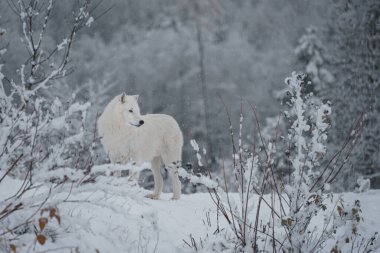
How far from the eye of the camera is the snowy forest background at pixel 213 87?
3336mm

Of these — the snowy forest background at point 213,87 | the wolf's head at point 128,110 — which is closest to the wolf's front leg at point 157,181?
the snowy forest background at point 213,87

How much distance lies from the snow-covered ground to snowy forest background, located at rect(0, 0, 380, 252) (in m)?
0.02

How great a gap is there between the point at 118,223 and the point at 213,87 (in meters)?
27.0

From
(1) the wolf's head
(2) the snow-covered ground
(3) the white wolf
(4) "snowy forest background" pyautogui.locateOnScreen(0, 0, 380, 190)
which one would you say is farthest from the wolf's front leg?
(4) "snowy forest background" pyautogui.locateOnScreen(0, 0, 380, 190)

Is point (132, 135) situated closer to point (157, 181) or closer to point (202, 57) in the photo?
point (157, 181)

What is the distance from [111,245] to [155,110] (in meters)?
24.1

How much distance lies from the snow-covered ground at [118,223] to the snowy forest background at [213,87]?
0.02m

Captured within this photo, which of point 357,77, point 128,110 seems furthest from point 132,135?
point 357,77

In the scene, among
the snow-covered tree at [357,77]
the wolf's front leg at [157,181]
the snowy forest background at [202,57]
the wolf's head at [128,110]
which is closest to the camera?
the wolf's head at [128,110]

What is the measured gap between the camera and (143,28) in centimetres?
3138

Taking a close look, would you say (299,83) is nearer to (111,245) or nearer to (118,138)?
(111,245)

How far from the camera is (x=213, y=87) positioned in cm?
3077

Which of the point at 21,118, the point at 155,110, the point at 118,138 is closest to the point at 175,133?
the point at 118,138

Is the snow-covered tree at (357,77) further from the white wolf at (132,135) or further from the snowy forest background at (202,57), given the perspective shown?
the white wolf at (132,135)
